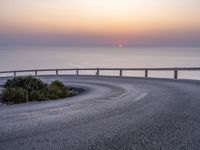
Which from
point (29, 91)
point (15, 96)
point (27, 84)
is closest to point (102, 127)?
point (15, 96)

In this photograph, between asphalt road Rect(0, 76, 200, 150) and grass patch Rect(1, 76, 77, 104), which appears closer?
asphalt road Rect(0, 76, 200, 150)

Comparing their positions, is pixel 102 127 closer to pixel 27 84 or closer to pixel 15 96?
pixel 15 96

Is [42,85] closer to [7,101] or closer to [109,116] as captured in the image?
[7,101]

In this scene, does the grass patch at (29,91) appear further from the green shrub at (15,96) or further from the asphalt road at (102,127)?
the asphalt road at (102,127)

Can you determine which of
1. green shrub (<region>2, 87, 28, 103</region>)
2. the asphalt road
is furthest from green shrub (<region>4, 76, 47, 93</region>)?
the asphalt road

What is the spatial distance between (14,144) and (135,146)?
234 centimetres

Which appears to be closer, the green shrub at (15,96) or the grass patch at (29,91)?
the green shrub at (15,96)

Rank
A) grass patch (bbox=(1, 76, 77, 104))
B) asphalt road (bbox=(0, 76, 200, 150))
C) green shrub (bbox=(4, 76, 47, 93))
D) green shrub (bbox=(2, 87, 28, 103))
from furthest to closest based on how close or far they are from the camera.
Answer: green shrub (bbox=(4, 76, 47, 93)), grass patch (bbox=(1, 76, 77, 104)), green shrub (bbox=(2, 87, 28, 103)), asphalt road (bbox=(0, 76, 200, 150))

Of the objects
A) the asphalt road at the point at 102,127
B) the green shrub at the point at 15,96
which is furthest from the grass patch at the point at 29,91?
the asphalt road at the point at 102,127

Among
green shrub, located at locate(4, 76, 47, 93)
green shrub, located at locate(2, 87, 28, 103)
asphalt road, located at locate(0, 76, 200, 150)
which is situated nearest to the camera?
asphalt road, located at locate(0, 76, 200, 150)

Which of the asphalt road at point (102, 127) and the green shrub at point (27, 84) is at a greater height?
the green shrub at point (27, 84)

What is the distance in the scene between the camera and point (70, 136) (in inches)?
316

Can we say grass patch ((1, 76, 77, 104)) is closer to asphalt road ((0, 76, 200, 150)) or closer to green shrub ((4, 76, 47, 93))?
green shrub ((4, 76, 47, 93))

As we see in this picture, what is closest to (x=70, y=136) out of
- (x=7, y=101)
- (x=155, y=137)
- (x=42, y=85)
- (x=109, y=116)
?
(x=155, y=137)
